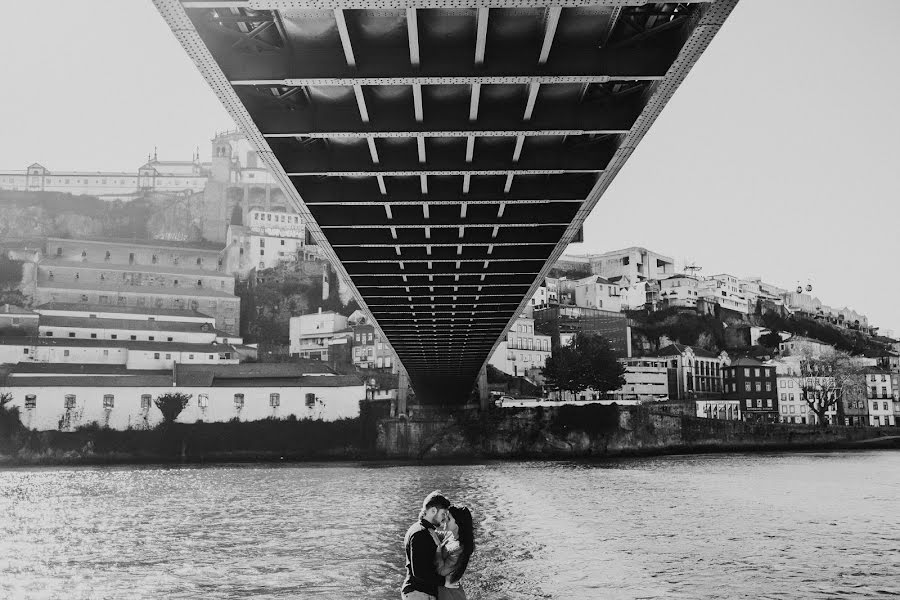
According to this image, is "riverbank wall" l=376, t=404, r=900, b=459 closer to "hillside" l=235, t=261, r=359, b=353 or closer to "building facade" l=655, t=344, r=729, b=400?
"building facade" l=655, t=344, r=729, b=400

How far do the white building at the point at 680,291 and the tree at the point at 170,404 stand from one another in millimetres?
80629

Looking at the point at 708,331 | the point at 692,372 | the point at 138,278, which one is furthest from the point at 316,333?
the point at 708,331

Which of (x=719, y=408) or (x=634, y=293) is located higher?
(x=634, y=293)

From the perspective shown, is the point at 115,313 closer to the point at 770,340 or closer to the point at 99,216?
the point at 99,216

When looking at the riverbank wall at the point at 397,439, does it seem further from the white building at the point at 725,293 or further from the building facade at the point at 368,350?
the white building at the point at 725,293

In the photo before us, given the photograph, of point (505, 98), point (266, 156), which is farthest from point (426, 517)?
point (266, 156)

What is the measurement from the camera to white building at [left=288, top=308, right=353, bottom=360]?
300 feet

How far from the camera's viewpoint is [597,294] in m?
115

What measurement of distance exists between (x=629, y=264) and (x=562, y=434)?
235 ft

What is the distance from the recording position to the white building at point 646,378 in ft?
280

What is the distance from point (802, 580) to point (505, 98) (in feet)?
39.5

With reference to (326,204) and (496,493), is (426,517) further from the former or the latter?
(496,493)

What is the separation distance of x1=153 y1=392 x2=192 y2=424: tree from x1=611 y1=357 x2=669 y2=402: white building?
46424 millimetres

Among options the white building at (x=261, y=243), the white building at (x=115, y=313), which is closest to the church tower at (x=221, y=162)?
the white building at (x=261, y=243)
